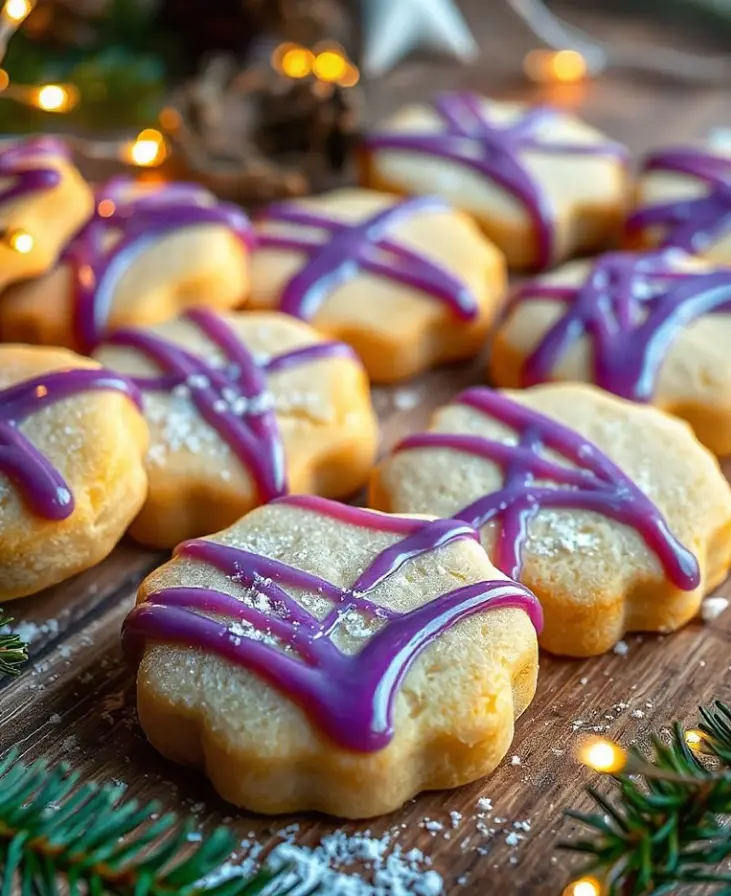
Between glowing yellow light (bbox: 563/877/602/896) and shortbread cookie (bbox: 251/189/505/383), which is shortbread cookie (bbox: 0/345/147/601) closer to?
shortbread cookie (bbox: 251/189/505/383)

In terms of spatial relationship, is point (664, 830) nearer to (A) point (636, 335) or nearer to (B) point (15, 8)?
(A) point (636, 335)

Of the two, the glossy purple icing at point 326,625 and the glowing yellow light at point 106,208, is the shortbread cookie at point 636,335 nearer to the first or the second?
the glossy purple icing at point 326,625

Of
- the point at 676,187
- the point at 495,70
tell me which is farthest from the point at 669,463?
the point at 495,70

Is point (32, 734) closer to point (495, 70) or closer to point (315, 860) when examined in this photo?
point (315, 860)

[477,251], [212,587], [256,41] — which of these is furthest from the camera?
[256,41]

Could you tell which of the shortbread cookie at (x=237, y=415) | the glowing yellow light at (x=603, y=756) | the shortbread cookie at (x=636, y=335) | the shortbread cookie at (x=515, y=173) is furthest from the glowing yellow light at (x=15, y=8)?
the glowing yellow light at (x=603, y=756)

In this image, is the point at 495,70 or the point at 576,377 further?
the point at 495,70

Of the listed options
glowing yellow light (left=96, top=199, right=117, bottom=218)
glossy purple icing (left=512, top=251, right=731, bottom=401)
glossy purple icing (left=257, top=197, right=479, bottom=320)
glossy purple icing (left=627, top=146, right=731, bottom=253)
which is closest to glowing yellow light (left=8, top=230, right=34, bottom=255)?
glowing yellow light (left=96, top=199, right=117, bottom=218)
